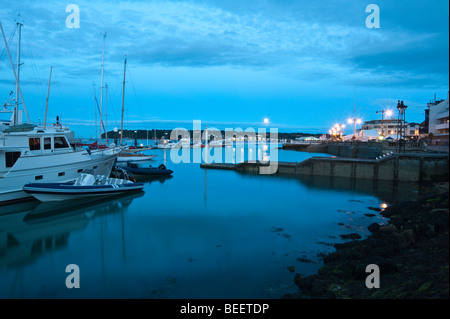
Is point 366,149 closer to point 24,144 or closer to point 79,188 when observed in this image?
point 79,188

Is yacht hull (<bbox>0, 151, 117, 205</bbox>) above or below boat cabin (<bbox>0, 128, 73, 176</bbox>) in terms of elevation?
below

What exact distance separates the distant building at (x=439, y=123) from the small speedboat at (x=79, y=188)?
60765 millimetres

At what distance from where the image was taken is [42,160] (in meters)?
24.3

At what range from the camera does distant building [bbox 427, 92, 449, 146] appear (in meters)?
61.4

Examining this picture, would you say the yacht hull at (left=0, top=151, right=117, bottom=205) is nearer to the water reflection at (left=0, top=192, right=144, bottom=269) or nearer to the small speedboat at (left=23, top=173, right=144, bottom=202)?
the small speedboat at (left=23, top=173, right=144, bottom=202)

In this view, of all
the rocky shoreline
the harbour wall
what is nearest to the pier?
the harbour wall

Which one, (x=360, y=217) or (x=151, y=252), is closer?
(x=151, y=252)

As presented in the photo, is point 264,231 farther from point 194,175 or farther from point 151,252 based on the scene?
point 194,175

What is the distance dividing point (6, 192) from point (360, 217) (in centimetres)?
2573

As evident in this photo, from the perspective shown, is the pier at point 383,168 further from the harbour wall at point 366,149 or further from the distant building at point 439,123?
the distant building at point 439,123

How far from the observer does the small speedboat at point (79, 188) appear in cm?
2298

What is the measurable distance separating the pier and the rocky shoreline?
73.0ft

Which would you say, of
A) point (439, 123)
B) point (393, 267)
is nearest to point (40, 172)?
point (393, 267)
